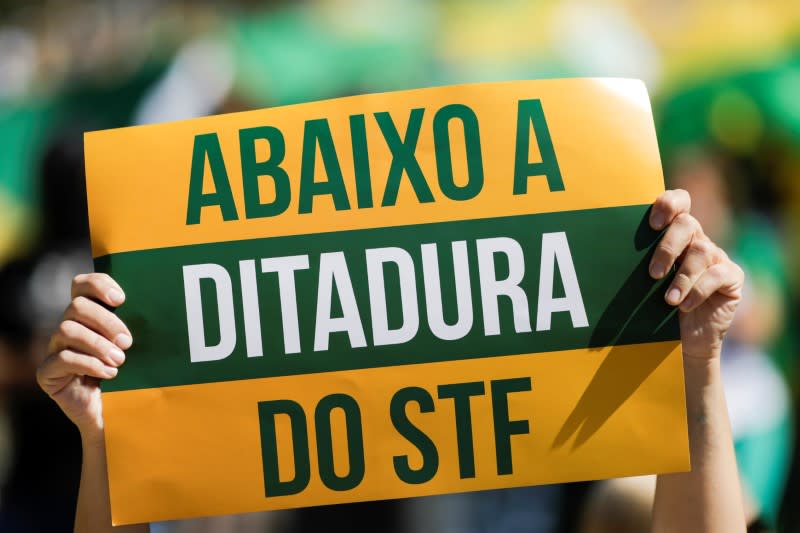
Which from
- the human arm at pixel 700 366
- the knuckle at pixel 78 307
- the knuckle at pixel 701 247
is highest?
the knuckle at pixel 78 307

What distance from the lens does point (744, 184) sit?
3.80 meters

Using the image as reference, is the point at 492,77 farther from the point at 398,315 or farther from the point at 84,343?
the point at 84,343

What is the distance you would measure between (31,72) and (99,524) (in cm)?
285

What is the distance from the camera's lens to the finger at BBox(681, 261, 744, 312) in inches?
58.9

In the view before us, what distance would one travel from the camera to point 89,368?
1.51 meters

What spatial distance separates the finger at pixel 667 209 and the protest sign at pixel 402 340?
0.06ft

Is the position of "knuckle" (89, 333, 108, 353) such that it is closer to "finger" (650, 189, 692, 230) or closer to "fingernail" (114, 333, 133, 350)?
"fingernail" (114, 333, 133, 350)

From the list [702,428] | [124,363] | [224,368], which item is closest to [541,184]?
[702,428]

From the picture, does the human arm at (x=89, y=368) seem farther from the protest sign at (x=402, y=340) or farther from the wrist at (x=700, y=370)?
the wrist at (x=700, y=370)

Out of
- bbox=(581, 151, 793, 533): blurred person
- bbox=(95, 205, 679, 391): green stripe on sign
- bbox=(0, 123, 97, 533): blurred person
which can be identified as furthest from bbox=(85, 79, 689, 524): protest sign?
bbox=(581, 151, 793, 533): blurred person

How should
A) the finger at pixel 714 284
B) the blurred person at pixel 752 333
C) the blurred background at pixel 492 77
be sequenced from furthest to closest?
the blurred background at pixel 492 77
the blurred person at pixel 752 333
the finger at pixel 714 284

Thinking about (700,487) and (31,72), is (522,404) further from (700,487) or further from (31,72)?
(31,72)

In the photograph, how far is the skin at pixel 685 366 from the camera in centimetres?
151

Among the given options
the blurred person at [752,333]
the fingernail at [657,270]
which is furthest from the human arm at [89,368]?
the blurred person at [752,333]
